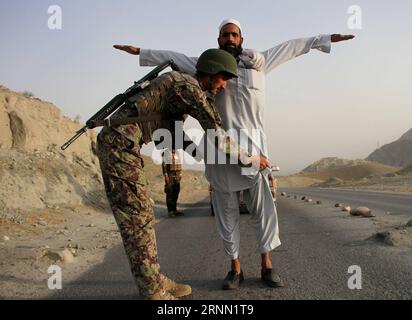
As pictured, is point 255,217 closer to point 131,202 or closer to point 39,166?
point 131,202

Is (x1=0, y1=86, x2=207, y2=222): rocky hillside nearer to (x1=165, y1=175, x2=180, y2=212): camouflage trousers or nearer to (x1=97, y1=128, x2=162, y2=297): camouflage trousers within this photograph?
(x1=165, y1=175, x2=180, y2=212): camouflage trousers

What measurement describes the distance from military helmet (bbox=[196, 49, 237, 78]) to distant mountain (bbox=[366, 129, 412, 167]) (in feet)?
348

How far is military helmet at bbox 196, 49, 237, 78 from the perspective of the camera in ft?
10.9

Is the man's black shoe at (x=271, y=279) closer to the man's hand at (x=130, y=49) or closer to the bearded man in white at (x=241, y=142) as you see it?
the bearded man in white at (x=241, y=142)

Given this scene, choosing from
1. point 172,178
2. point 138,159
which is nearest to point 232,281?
point 138,159

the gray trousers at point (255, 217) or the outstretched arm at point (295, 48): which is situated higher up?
the outstretched arm at point (295, 48)

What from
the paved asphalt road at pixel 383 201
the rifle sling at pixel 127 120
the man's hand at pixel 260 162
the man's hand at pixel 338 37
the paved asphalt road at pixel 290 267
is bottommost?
the paved asphalt road at pixel 383 201

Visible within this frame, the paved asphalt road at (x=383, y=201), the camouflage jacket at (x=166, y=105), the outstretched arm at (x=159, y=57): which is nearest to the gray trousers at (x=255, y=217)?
the camouflage jacket at (x=166, y=105)

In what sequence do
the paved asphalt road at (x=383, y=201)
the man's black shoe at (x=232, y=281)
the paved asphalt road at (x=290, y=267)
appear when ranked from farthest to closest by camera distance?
1. the paved asphalt road at (x=383, y=201)
2. the man's black shoe at (x=232, y=281)
3. the paved asphalt road at (x=290, y=267)

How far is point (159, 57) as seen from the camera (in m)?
4.07

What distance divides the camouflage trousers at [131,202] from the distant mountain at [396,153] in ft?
349

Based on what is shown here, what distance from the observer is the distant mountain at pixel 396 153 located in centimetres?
10382
